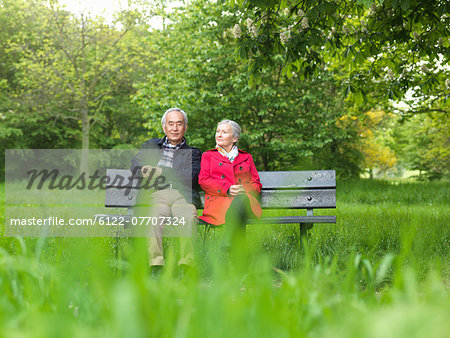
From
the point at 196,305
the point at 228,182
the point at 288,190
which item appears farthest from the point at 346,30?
the point at 196,305

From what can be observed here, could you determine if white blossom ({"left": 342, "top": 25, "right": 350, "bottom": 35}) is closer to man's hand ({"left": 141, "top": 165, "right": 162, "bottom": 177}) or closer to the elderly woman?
the elderly woman

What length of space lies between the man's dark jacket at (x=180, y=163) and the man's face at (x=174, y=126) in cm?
12

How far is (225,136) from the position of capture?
4.06 metres

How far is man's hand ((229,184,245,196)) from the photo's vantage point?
12.5 ft

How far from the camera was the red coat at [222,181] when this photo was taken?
381 cm

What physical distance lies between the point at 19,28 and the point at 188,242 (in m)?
A: 23.9

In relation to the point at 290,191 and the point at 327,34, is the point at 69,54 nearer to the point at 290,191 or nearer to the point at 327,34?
the point at 327,34

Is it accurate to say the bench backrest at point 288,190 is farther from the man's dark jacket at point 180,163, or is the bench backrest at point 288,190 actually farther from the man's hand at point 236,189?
the man's hand at point 236,189

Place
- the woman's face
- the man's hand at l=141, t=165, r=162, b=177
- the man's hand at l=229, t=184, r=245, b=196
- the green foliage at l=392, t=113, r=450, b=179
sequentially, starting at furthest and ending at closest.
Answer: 1. the green foliage at l=392, t=113, r=450, b=179
2. the woman's face
3. the man's hand at l=141, t=165, r=162, b=177
4. the man's hand at l=229, t=184, r=245, b=196

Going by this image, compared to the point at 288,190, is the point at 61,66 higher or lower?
higher

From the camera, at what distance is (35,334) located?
90 centimetres

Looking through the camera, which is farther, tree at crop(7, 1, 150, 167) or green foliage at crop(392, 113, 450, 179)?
tree at crop(7, 1, 150, 167)

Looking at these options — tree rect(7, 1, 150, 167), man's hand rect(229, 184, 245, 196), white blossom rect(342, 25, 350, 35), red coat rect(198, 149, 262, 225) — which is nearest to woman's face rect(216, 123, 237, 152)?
red coat rect(198, 149, 262, 225)

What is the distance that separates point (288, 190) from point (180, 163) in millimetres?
1100
